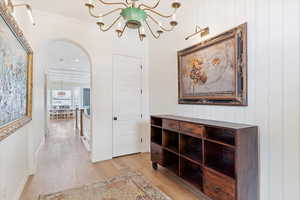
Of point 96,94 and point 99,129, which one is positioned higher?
point 96,94

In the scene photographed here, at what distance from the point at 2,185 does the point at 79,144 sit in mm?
3161

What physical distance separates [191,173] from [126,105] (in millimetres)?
2047

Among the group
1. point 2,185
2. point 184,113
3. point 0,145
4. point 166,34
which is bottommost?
point 2,185

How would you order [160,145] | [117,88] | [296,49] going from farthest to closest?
[117,88], [160,145], [296,49]

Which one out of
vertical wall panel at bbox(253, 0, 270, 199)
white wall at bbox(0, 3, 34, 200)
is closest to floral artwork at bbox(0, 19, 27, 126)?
white wall at bbox(0, 3, 34, 200)

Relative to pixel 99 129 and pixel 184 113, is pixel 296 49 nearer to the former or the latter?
pixel 184 113

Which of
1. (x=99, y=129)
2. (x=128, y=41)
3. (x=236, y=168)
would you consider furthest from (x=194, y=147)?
(x=128, y=41)

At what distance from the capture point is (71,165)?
10.3 ft

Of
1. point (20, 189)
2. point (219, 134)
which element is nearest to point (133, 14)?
point (219, 134)

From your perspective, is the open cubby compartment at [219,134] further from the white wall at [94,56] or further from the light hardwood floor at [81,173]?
the white wall at [94,56]

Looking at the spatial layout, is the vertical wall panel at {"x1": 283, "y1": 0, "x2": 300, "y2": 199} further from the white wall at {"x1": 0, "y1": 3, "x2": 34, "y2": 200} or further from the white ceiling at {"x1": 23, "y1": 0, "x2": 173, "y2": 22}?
the white wall at {"x1": 0, "y1": 3, "x2": 34, "y2": 200}

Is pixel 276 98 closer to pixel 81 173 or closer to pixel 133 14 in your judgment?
pixel 133 14

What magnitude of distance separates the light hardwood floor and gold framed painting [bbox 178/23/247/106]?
135cm

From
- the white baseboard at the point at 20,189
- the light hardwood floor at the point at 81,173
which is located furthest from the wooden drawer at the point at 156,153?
the white baseboard at the point at 20,189
